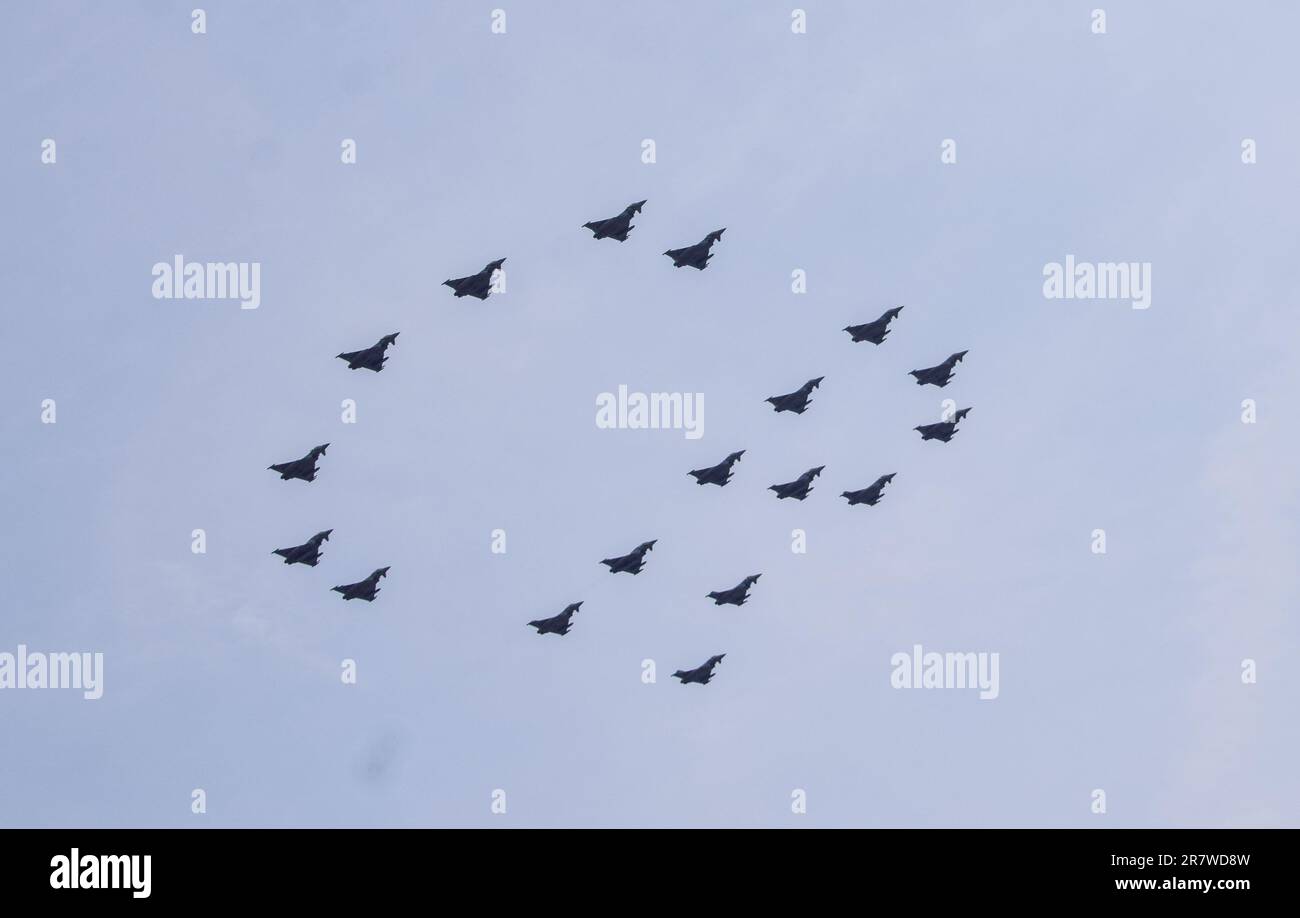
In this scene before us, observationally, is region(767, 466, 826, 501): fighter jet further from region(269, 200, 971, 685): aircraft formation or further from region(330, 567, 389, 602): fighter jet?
region(330, 567, 389, 602): fighter jet

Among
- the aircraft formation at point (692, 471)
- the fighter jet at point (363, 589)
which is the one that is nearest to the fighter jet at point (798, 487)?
the aircraft formation at point (692, 471)

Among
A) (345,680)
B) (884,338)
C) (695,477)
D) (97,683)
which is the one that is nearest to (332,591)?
(345,680)

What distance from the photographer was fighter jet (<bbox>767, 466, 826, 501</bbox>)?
101125mm

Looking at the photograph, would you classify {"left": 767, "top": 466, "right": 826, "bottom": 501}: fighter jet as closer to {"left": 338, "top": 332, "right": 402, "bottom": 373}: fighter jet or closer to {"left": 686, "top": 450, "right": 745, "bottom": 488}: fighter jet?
{"left": 686, "top": 450, "right": 745, "bottom": 488}: fighter jet

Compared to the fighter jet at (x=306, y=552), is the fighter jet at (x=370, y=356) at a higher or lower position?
higher

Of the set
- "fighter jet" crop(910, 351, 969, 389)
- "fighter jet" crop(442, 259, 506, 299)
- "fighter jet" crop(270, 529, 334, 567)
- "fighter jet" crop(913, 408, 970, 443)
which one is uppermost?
"fighter jet" crop(442, 259, 506, 299)

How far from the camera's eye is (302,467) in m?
98.9

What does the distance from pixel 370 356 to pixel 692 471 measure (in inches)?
629

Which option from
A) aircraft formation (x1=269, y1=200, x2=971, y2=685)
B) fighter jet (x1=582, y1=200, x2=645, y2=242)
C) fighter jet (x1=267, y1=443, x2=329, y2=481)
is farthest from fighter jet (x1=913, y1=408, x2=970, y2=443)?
fighter jet (x1=267, y1=443, x2=329, y2=481)

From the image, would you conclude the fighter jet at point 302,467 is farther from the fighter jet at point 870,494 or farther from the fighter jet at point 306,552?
the fighter jet at point 870,494

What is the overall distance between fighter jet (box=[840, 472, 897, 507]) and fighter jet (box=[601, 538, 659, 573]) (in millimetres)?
9948

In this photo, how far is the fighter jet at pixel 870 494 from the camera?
335ft

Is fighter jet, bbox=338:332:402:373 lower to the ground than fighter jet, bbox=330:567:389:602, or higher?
higher

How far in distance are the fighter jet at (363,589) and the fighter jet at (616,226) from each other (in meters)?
18.9
